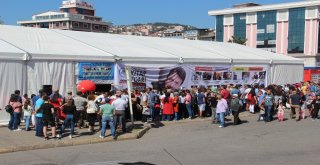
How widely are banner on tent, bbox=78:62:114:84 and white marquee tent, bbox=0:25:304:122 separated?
22cm

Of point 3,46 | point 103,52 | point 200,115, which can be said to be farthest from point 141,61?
point 3,46

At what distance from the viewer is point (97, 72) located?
19.2m

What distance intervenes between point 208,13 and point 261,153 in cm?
10318

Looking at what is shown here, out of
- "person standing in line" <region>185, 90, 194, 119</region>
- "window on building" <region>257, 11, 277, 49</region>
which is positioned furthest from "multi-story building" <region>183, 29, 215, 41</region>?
"person standing in line" <region>185, 90, 194, 119</region>

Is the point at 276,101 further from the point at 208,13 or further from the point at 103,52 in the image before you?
the point at 208,13

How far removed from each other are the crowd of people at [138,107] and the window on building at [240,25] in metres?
79.4

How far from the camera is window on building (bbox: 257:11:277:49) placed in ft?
321

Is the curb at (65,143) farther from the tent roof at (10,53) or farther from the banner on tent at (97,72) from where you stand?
the tent roof at (10,53)

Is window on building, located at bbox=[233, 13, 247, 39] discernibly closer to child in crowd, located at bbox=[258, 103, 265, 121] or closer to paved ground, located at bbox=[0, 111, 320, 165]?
child in crowd, located at bbox=[258, 103, 265, 121]

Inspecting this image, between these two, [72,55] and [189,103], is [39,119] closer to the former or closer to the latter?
[72,55]

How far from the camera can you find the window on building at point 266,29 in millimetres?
97750

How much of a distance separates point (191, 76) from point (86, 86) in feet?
24.8

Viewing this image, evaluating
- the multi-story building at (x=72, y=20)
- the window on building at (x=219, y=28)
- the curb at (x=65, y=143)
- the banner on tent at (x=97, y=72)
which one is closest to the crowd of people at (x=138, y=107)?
the curb at (x=65, y=143)

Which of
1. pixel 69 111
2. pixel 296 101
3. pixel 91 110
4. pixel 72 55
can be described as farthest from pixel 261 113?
pixel 69 111
